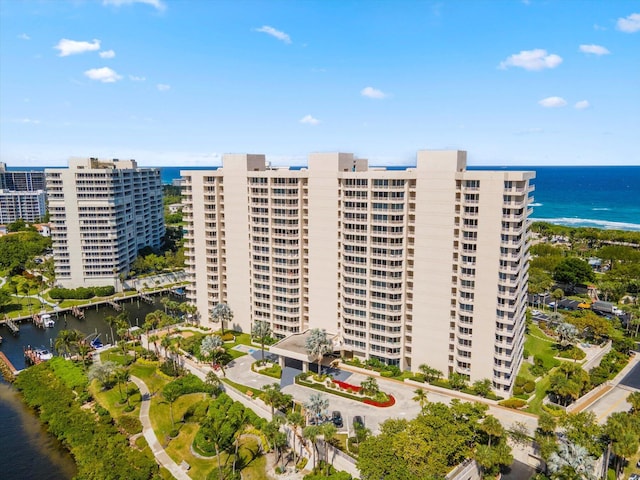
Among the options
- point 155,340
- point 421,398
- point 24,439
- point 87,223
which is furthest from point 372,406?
point 87,223

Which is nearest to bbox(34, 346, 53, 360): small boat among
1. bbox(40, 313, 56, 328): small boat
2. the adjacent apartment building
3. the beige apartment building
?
bbox(40, 313, 56, 328): small boat

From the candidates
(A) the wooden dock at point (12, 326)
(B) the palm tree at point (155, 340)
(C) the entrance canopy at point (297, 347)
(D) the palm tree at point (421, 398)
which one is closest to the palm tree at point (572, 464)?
(D) the palm tree at point (421, 398)

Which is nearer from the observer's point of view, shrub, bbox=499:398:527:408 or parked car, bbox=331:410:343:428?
parked car, bbox=331:410:343:428

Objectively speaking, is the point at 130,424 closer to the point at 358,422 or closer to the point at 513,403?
the point at 358,422

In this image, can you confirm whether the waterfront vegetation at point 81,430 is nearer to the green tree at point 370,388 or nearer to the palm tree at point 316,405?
the palm tree at point 316,405

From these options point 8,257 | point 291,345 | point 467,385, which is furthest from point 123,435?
point 8,257

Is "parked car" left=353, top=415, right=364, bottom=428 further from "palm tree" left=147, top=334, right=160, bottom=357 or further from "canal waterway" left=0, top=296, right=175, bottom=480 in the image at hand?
"palm tree" left=147, top=334, right=160, bottom=357
